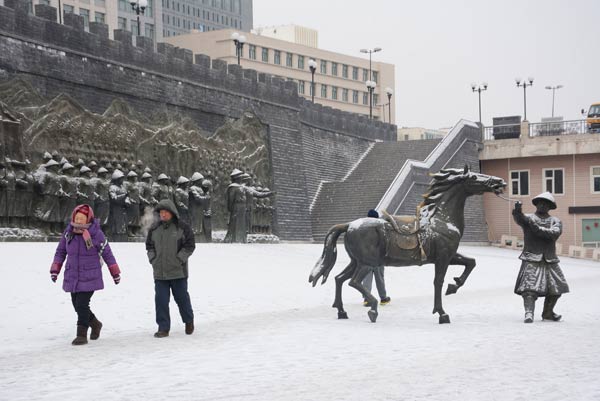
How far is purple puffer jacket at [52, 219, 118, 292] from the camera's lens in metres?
10.3

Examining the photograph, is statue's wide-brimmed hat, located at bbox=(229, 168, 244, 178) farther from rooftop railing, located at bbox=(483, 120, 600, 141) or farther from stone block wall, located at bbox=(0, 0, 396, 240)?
rooftop railing, located at bbox=(483, 120, 600, 141)

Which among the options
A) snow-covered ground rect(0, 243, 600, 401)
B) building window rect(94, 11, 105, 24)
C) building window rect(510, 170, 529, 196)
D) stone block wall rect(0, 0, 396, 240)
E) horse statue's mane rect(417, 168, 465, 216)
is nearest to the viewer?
snow-covered ground rect(0, 243, 600, 401)

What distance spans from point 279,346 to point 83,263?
234 centimetres

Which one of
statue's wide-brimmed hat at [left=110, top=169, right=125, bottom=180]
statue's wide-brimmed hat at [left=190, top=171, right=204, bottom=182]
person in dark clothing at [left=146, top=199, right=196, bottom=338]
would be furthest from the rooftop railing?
person in dark clothing at [left=146, top=199, right=196, bottom=338]

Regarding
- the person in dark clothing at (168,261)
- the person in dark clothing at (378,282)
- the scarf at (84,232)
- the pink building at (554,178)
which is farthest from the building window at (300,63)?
the scarf at (84,232)

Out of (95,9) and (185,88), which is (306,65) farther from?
(185,88)

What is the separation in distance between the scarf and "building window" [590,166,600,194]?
116 feet

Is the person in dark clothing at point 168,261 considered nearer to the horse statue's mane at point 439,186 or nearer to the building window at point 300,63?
the horse statue's mane at point 439,186

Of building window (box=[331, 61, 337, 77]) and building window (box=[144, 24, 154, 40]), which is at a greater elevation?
building window (box=[144, 24, 154, 40])

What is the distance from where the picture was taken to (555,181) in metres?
43.5

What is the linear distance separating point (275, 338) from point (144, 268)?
692cm

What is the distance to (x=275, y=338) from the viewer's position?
35.2 feet

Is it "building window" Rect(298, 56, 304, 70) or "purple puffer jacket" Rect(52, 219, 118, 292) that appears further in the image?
"building window" Rect(298, 56, 304, 70)

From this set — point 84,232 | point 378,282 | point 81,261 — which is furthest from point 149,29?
point 81,261
